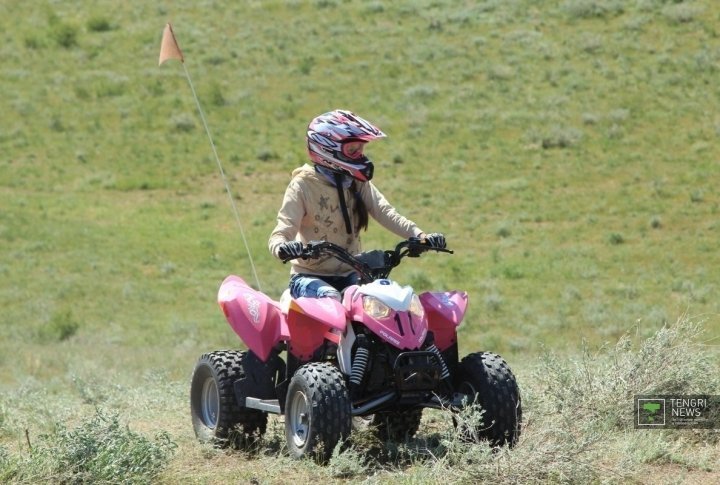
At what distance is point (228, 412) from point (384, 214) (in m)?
1.71

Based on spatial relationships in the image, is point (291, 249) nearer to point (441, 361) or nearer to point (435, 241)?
point (435, 241)

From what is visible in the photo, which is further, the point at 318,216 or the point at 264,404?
the point at 318,216

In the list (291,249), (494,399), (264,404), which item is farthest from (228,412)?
(494,399)

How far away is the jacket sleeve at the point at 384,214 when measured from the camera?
8.38 metres

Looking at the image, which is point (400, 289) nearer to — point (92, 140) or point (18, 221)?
point (18, 221)

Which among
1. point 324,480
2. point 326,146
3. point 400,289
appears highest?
point 326,146

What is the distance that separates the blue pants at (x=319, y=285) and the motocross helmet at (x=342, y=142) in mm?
681

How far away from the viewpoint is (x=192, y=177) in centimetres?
3019

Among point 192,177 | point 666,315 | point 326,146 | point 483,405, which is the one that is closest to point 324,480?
point 483,405

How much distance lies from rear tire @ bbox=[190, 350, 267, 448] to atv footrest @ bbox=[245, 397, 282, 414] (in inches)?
5.6

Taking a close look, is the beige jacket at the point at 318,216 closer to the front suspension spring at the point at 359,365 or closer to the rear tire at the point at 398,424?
the front suspension spring at the point at 359,365

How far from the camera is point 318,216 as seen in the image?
820cm

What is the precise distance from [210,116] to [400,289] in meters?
27.8

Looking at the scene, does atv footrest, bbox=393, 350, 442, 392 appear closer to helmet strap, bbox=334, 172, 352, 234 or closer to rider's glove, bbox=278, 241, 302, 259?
rider's glove, bbox=278, 241, 302, 259
